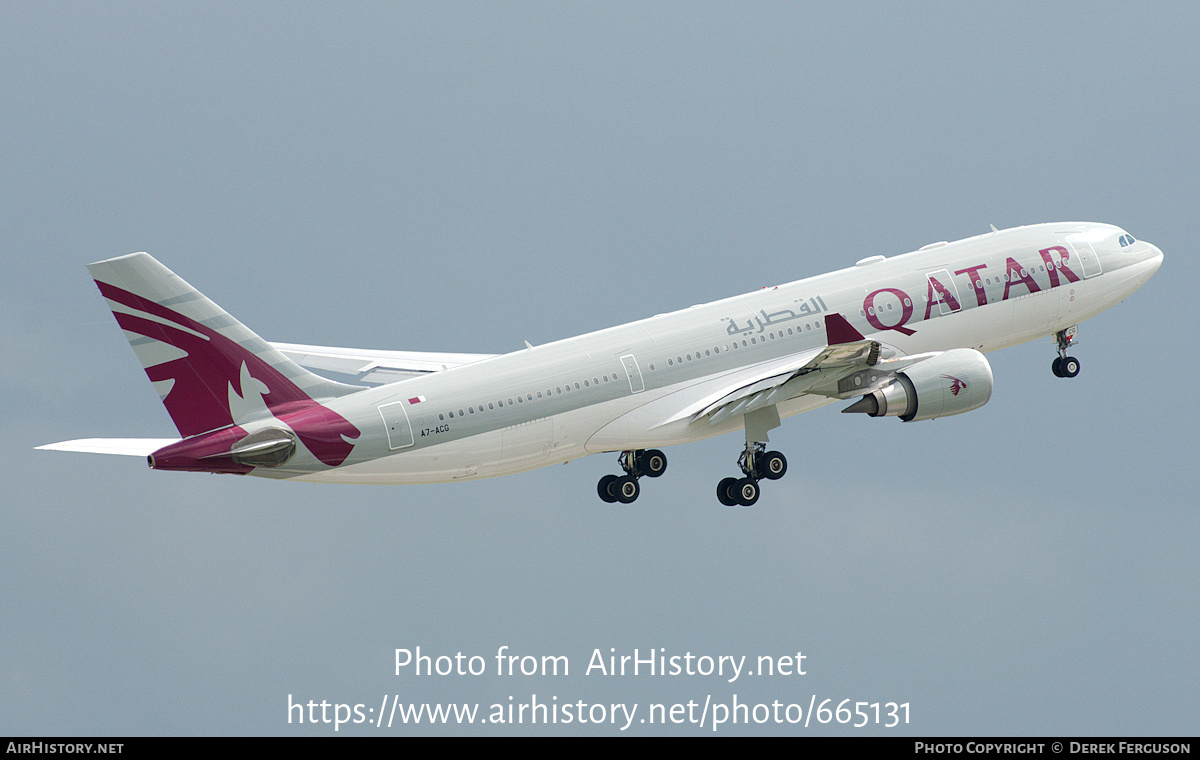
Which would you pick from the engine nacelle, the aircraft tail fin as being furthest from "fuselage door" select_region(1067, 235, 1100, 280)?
the aircraft tail fin

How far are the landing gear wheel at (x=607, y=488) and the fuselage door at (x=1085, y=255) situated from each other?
15665mm

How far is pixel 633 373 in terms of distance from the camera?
4803 centimetres

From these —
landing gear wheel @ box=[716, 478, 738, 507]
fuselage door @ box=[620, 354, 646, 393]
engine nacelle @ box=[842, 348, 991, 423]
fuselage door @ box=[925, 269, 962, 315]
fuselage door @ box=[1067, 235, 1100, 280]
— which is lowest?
landing gear wheel @ box=[716, 478, 738, 507]

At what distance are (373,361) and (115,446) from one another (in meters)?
12.7

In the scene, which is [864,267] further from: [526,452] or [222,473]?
[222,473]

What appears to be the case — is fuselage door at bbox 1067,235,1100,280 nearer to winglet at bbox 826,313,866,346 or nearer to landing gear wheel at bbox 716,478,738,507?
winglet at bbox 826,313,866,346

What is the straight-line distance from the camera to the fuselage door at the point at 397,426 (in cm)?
4475

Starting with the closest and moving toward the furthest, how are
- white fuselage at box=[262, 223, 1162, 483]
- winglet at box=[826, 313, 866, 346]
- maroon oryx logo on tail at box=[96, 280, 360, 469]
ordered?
maroon oryx logo on tail at box=[96, 280, 360, 469], white fuselage at box=[262, 223, 1162, 483], winglet at box=[826, 313, 866, 346]

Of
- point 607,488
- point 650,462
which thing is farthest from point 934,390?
point 607,488

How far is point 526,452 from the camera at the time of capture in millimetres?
46781

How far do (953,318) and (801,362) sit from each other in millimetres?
6409

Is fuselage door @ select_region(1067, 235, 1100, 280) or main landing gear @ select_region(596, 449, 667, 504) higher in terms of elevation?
fuselage door @ select_region(1067, 235, 1100, 280)

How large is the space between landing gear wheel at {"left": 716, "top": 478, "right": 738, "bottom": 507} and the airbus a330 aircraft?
12cm

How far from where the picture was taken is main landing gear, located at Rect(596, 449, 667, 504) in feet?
167
